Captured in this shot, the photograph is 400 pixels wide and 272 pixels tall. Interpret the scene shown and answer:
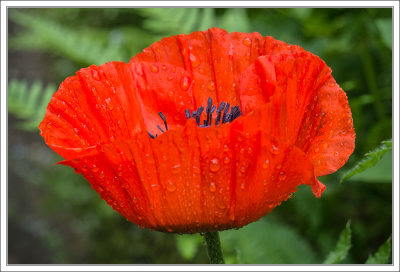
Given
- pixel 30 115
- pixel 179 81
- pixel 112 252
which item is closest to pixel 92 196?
pixel 112 252

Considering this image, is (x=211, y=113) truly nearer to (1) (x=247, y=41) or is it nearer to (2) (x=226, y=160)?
(1) (x=247, y=41)

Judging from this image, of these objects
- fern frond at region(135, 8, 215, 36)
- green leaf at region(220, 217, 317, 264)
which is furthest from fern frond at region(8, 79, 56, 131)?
green leaf at region(220, 217, 317, 264)

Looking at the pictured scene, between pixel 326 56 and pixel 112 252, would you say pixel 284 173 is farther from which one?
pixel 112 252

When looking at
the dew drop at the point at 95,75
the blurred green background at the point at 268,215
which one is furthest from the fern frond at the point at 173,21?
the dew drop at the point at 95,75

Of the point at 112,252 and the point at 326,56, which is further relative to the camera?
the point at 112,252

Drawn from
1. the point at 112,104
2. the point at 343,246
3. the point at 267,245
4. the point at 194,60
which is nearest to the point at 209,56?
the point at 194,60
